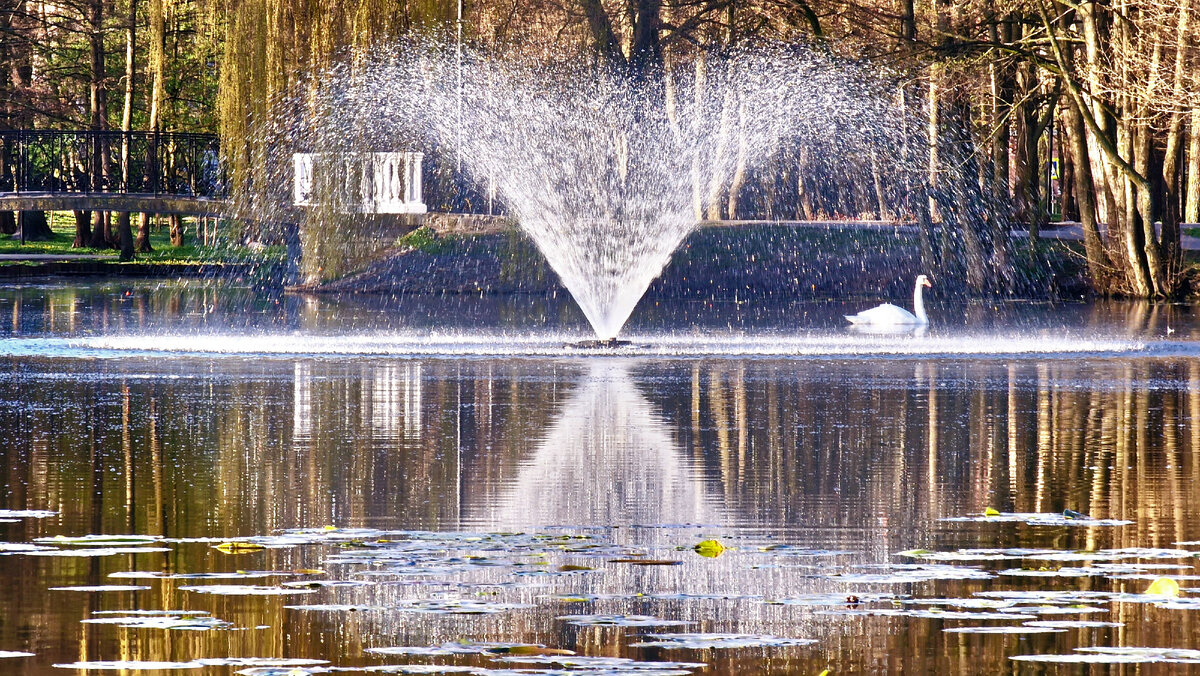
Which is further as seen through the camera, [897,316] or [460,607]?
[897,316]

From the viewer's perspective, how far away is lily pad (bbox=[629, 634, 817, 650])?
6.58 metres

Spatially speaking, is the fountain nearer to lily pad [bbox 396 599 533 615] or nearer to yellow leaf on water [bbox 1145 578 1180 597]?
yellow leaf on water [bbox 1145 578 1180 597]

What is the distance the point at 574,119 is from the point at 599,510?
1228 inches

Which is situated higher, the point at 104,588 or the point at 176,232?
the point at 176,232

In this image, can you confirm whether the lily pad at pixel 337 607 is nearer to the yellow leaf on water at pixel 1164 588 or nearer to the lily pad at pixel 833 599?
the lily pad at pixel 833 599

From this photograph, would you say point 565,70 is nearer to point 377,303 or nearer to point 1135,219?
point 377,303

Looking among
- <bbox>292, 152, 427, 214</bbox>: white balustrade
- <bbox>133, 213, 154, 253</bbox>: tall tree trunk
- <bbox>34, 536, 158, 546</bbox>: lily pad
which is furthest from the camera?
<bbox>133, 213, 154, 253</bbox>: tall tree trunk

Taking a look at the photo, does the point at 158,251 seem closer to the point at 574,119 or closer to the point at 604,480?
the point at 574,119

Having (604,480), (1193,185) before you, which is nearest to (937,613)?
(604,480)

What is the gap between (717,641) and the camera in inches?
262

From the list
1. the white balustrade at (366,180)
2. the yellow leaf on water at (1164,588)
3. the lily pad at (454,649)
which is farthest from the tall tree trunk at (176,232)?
the lily pad at (454,649)

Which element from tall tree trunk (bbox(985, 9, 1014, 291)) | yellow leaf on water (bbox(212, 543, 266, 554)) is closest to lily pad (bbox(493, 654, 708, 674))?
yellow leaf on water (bbox(212, 543, 266, 554))

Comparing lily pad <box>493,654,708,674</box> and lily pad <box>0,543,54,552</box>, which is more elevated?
lily pad <box>0,543,54,552</box>

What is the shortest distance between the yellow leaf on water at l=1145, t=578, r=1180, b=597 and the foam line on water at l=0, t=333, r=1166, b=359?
13.2 metres
